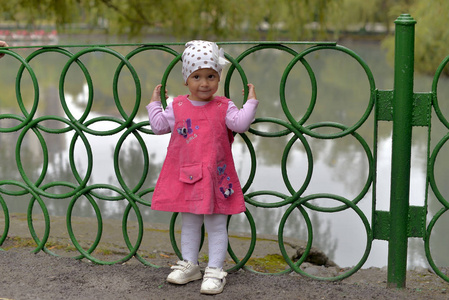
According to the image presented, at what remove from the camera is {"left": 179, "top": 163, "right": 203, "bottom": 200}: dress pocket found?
9.30ft

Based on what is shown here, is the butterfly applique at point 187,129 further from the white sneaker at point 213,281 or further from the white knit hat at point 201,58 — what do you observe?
the white sneaker at point 213,281

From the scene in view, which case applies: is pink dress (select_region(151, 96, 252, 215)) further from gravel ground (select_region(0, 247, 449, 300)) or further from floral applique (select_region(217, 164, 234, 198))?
gravel ground (select_region(0, 247, 449, 300))

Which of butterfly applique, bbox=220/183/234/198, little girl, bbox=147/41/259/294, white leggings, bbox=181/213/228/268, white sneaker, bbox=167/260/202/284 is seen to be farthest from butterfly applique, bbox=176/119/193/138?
white sneaker, bbox=167/260/202/284

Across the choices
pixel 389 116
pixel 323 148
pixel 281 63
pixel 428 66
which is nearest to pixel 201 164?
pixel 389 116

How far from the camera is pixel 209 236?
2.98 metres

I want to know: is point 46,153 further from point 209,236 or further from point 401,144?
point 401,144

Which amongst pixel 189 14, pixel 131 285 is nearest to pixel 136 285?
pixel 131 285

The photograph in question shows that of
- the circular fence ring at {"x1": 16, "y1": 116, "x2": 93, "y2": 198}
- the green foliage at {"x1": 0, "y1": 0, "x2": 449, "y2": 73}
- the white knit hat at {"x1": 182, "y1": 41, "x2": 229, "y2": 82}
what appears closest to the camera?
the white knit hat at {"x1": 182, "y1": 41, "x2": 229, "y2": 82}

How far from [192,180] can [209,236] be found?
30cm

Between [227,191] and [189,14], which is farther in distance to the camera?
[189,14]

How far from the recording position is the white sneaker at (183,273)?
9.71ft

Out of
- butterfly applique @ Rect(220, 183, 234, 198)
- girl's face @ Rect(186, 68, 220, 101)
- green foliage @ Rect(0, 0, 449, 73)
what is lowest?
butterfly applique @ Rect(220, 183, 234, 198)

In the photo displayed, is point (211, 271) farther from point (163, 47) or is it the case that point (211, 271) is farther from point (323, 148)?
point (323, 148)

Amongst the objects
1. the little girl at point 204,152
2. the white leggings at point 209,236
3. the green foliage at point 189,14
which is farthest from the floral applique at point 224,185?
the green foliage at point 189,14
